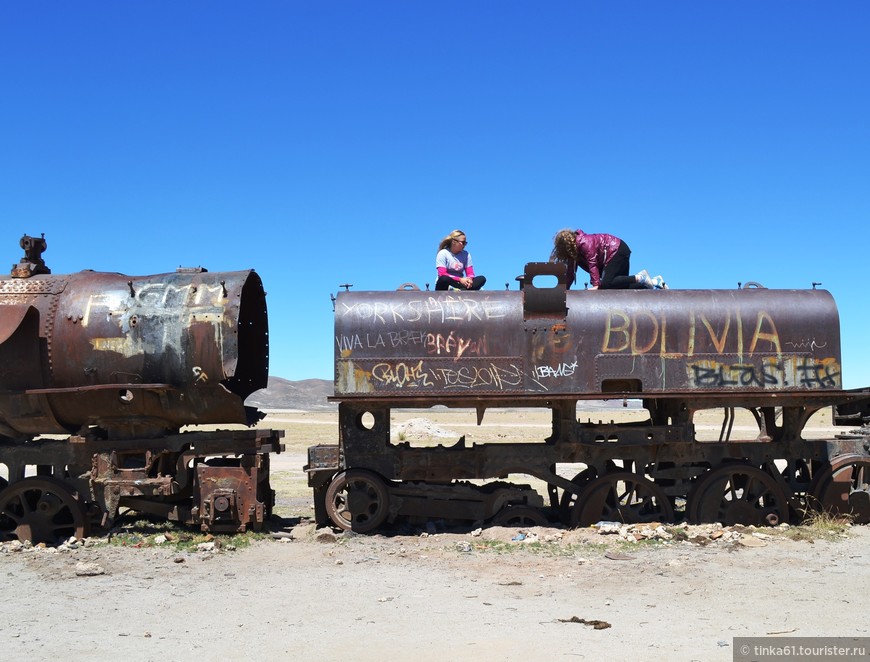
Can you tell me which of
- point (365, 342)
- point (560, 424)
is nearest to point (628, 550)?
point (560, 424)

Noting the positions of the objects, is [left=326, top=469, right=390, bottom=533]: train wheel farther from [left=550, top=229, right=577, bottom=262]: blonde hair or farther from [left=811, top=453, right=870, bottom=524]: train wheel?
[left=811, top=453, right=870, bottom=524]: train wheel

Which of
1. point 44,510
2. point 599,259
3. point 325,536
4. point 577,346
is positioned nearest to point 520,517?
point 577,346

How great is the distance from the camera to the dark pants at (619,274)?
Result: 10.8 m

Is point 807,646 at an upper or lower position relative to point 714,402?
lower

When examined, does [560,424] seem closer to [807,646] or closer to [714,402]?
[714,402]

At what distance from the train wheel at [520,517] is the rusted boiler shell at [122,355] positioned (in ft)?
11.8

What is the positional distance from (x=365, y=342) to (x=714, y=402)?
14.9ft

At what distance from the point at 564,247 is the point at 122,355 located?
6.01 metres

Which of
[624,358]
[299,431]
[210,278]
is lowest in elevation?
[299,431]

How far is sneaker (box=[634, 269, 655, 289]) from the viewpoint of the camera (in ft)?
35.4

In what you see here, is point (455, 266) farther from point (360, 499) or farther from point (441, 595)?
point (441, 595)

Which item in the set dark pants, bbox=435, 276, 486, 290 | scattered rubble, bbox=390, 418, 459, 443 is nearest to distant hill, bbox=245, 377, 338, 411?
scattered rubble, bbox=390, 418, 459, 443

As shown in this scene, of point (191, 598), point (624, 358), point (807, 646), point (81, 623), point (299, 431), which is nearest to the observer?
point (807, 646)

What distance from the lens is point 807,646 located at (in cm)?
579
